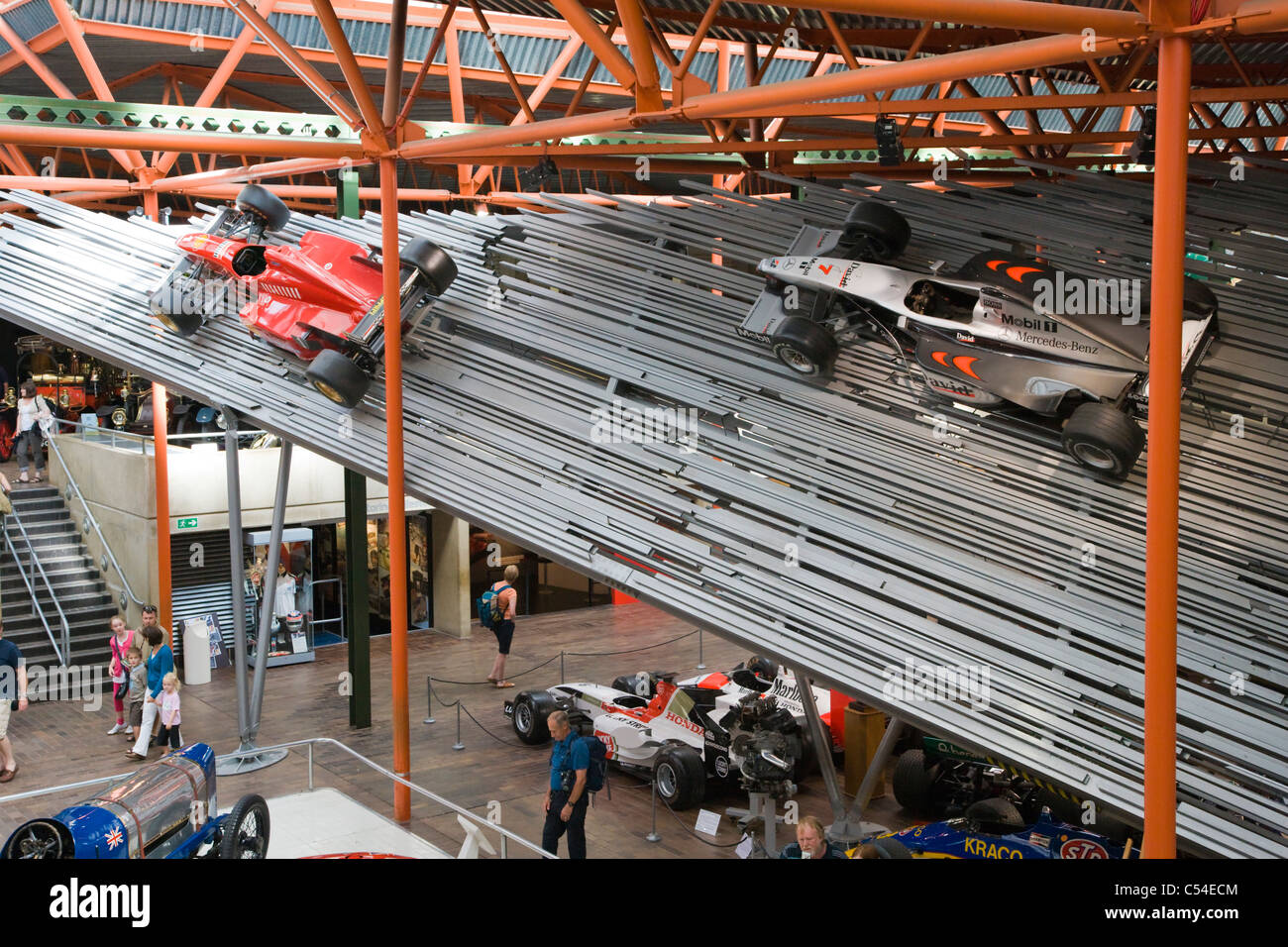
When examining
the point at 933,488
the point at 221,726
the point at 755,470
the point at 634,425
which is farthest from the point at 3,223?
the point at 933,488

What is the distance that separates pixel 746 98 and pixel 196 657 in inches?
562

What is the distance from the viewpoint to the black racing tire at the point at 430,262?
13617 millimetres

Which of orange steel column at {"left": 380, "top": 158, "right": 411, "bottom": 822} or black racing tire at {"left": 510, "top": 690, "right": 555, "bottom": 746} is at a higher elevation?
orange steel column at {"left": 380, "top": 158, "right": 411, "bottom": 822}

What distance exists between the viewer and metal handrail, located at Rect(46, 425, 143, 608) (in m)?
19.1

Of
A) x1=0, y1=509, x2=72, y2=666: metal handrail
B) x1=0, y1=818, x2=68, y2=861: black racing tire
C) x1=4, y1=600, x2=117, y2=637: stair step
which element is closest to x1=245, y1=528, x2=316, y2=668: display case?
x1=4, y1=600, x2=117, y2=637: stair step

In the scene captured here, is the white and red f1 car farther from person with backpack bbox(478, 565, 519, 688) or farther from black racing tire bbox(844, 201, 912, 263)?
black racing tire bbox(844, 201, 912, 263)

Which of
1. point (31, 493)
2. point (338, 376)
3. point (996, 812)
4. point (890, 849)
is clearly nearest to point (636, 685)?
point (996, 812)

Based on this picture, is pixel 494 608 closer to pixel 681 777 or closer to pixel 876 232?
pixel 681 777

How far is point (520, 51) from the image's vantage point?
73.4 feet

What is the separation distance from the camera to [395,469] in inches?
482

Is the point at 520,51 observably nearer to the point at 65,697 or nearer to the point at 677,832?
the point at 65,697

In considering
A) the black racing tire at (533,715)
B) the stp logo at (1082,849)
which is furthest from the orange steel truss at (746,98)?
the stp logo at (1082,849)

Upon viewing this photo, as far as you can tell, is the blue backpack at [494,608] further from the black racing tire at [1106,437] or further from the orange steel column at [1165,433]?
the orange steel column at [1165,433]

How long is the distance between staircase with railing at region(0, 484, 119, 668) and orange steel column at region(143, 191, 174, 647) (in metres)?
1.38
